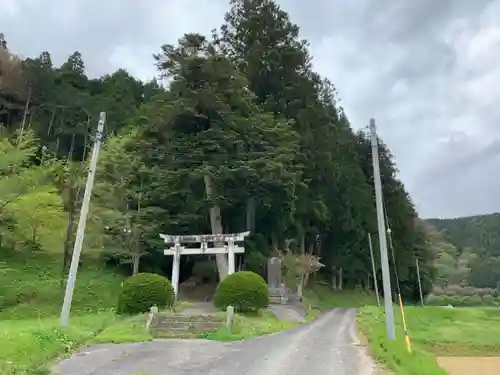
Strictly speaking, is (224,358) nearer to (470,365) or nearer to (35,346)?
(35,346)

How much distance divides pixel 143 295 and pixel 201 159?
9807mm

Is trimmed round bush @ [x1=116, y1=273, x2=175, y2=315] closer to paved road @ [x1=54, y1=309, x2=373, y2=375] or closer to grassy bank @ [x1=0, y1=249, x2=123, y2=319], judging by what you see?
grassy bank @ [x1=0, y1=249, x2=123, y2=319]

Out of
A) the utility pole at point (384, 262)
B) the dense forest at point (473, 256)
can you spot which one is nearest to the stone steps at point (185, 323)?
the utility pole at point (384, 262)

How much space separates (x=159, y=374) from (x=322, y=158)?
27923 millimetres

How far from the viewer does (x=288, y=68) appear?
34094 mm

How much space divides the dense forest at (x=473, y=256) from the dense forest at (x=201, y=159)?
40.1 metres

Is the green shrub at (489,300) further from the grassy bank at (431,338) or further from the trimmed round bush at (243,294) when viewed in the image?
the trimmed round bush at (243,294)

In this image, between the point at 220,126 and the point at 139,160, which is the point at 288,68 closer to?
the point at 220,126

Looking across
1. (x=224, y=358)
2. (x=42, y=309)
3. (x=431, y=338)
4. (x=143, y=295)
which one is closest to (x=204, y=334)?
(x=224, y=358)

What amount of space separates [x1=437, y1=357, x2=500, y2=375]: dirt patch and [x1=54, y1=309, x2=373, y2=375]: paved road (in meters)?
2.51

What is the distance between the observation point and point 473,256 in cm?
7806

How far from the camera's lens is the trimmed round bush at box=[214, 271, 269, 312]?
18125 mm

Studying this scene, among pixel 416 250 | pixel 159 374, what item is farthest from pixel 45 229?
pixel 416 250

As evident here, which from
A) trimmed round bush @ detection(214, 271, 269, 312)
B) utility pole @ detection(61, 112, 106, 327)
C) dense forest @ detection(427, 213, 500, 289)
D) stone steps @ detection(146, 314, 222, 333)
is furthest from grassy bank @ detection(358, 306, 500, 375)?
dense forest @ detection(427, 213, 500, 289)
